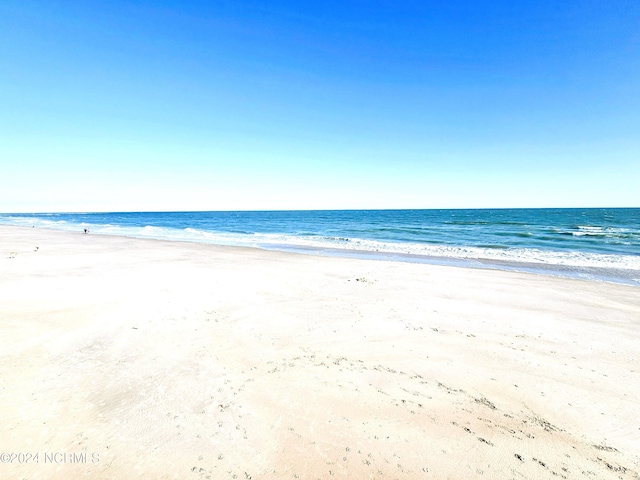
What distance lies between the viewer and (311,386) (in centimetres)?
470

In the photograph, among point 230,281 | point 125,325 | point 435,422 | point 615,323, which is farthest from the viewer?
point 230,281

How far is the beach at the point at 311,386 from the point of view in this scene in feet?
11.1

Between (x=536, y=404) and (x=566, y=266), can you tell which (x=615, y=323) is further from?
(x=566, y=266)

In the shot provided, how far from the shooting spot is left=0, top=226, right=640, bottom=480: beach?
133 inches

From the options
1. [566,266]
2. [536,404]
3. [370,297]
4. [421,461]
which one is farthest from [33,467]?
[566,266]

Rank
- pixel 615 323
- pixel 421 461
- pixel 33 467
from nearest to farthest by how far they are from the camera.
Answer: pixel 33 467 → pixel 421 461 → pixel 615 323

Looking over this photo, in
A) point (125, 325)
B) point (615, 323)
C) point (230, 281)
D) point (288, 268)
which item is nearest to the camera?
point (125, 325)

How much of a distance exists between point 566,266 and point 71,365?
21431mm

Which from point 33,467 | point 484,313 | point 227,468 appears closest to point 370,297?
point 484,313

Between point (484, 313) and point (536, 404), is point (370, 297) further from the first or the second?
point (536, 404)

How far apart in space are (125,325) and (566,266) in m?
20.7

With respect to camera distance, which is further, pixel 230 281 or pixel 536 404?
pixel 230 281

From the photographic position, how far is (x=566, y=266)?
1644 cm

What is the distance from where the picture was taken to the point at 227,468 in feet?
10.6
